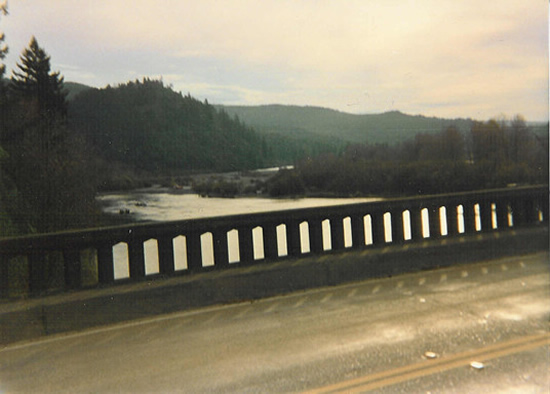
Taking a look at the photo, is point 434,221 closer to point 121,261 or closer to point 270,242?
point 270,242

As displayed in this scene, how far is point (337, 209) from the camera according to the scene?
717 centimetres

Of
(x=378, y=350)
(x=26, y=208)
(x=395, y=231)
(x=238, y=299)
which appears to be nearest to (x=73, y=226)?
(x=26, y=208)

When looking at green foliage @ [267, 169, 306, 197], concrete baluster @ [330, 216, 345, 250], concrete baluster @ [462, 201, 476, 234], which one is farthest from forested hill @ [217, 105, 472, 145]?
concrete baluster @ [462, 201, 476, 234]

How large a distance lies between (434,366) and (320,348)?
105cm

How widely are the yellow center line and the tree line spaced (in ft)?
7.70

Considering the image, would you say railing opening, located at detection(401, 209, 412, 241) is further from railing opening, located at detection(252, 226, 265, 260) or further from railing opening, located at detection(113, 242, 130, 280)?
railing opening, located at detection(113, 242, 130, 280)

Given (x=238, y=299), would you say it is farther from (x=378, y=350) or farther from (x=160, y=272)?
(x=378, y=350)

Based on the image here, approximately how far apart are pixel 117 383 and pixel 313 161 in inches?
122

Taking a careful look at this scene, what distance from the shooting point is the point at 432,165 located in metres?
7.41

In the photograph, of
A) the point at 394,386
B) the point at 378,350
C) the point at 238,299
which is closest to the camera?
the point at 394,386

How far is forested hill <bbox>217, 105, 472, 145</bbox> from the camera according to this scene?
5887 mm

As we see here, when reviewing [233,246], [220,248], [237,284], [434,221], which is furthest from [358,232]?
[220,248]

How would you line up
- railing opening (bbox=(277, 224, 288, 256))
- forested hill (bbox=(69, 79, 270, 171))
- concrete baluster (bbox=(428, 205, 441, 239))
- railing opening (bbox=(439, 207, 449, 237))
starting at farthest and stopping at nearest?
railing opening (bbox=(439, 207, 449, 237))
concrete baluster (bbox=(428, 205, 441, 239))
railing opening (bbox=(277, 224, 288, 256))
forested hill (bbox=(69, 79, 270, 171))

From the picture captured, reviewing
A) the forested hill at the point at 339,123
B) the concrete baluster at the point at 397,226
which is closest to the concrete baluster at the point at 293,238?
the forested hill at the point at 339,123
